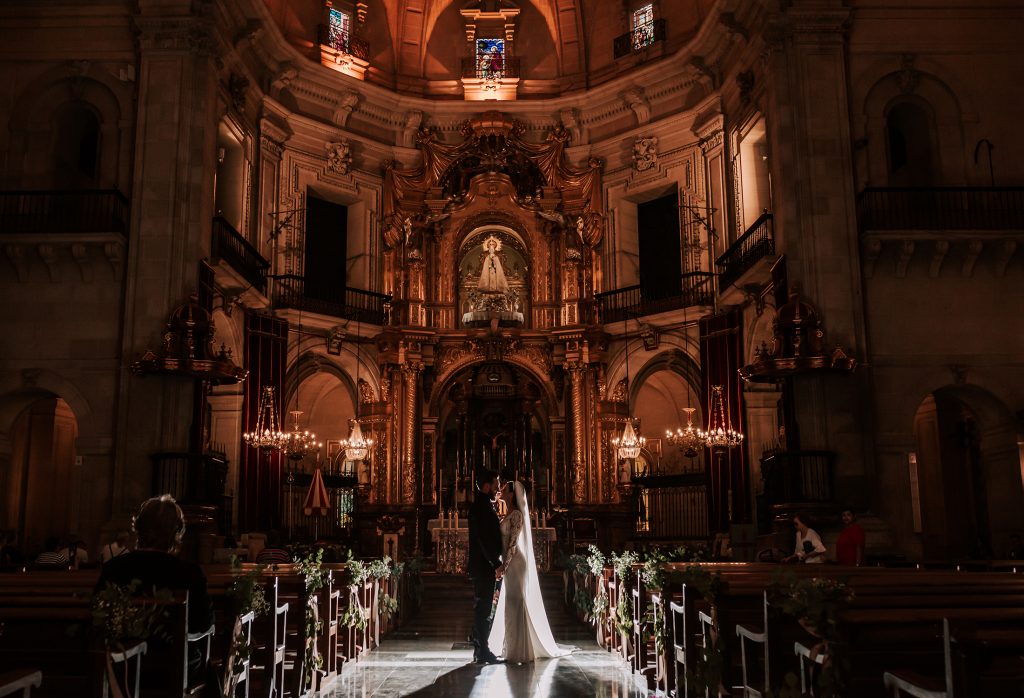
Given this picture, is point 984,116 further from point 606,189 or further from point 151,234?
point 151,234

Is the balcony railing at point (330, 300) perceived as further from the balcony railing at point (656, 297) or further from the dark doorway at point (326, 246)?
the balcony railing at point (656, 297)

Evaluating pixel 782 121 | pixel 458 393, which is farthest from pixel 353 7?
pixel 782 121

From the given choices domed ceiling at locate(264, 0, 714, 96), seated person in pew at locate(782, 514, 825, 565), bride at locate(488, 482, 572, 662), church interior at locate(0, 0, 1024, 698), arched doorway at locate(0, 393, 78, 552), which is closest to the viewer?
church interior at locate(0, 0, 1024, 698)

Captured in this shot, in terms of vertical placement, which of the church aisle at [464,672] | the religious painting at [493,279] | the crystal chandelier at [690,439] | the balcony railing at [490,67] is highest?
the balcony railing at [490,67]

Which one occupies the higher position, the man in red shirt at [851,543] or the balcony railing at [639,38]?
the balcony railing at [639,38]

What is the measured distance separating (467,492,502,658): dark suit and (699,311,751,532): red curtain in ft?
31.1

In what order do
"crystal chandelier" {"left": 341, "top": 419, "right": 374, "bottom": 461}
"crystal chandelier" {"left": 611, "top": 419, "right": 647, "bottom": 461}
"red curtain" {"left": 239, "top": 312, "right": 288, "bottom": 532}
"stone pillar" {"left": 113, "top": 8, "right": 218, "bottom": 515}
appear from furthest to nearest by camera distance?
"crystal chandelier" {"left": 611, "top": 419, "right": 647, "bottom": 461} < "crystal chandelier" {"left": 341, "top": 419, "right": 374, "bottom": 461} < "red curtain" {"left": 239, "top": 312, "right": 288, "bottom": 532} < "stone pillar" {"left": 113, "top": 8, "right": 218, "bottom": 515}

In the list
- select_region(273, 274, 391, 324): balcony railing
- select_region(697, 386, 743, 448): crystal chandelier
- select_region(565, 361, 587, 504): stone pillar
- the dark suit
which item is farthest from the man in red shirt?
select_region(273, 274, 391, 324): balcony railing

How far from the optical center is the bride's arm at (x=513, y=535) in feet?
36.3

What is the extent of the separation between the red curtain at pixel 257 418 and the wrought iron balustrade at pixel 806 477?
32.4 ft

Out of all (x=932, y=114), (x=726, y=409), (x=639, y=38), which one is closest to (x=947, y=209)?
(x=932, y=114)

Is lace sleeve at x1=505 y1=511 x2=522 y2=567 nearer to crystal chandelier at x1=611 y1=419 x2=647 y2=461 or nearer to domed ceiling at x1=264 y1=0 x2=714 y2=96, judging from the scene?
crystal chandelier at x1=611 y1=419 x2=647 y2=461

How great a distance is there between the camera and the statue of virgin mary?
24.3 metres

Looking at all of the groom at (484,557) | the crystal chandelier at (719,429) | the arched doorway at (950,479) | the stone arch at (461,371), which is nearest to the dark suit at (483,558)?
the groom at (484,557)
